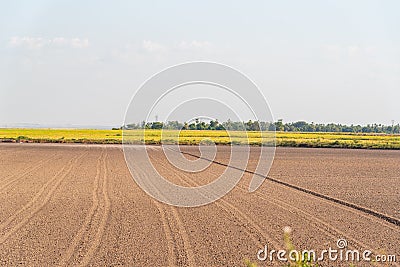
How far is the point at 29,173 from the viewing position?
77.3ft

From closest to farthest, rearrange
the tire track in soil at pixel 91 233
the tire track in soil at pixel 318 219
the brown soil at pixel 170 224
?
1. the tire track in soil at pixel 91 233
2. the brown soil at pixel 170 224
3. the tire track in soil at pixel 318 219

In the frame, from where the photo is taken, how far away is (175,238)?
10.1 meters

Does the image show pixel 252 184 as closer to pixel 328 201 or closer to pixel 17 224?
pixel 328 201

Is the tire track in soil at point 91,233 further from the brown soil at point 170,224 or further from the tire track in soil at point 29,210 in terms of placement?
the tire track in soil at point 29,210

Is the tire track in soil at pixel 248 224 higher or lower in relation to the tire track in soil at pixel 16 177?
lower

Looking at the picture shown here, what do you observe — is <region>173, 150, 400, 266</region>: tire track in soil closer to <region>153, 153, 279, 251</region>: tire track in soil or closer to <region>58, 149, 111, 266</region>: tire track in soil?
<region>153, 153, 279, 251</region>: tire track in soil

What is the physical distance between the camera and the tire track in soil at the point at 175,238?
840cm

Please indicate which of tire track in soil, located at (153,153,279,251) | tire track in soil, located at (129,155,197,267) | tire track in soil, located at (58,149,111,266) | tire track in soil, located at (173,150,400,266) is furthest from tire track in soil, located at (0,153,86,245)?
tire track in soil, located at (173,150,400,266)

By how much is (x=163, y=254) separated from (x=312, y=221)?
14.7 feet

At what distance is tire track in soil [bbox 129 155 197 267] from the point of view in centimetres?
840

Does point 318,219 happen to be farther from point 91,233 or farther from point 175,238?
point 91,233

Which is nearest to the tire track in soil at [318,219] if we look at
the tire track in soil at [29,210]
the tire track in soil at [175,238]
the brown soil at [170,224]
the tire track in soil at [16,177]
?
the brown soil at [170,224]

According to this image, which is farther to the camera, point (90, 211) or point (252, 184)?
point (252, 184)

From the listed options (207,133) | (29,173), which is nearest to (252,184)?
(29,173)
